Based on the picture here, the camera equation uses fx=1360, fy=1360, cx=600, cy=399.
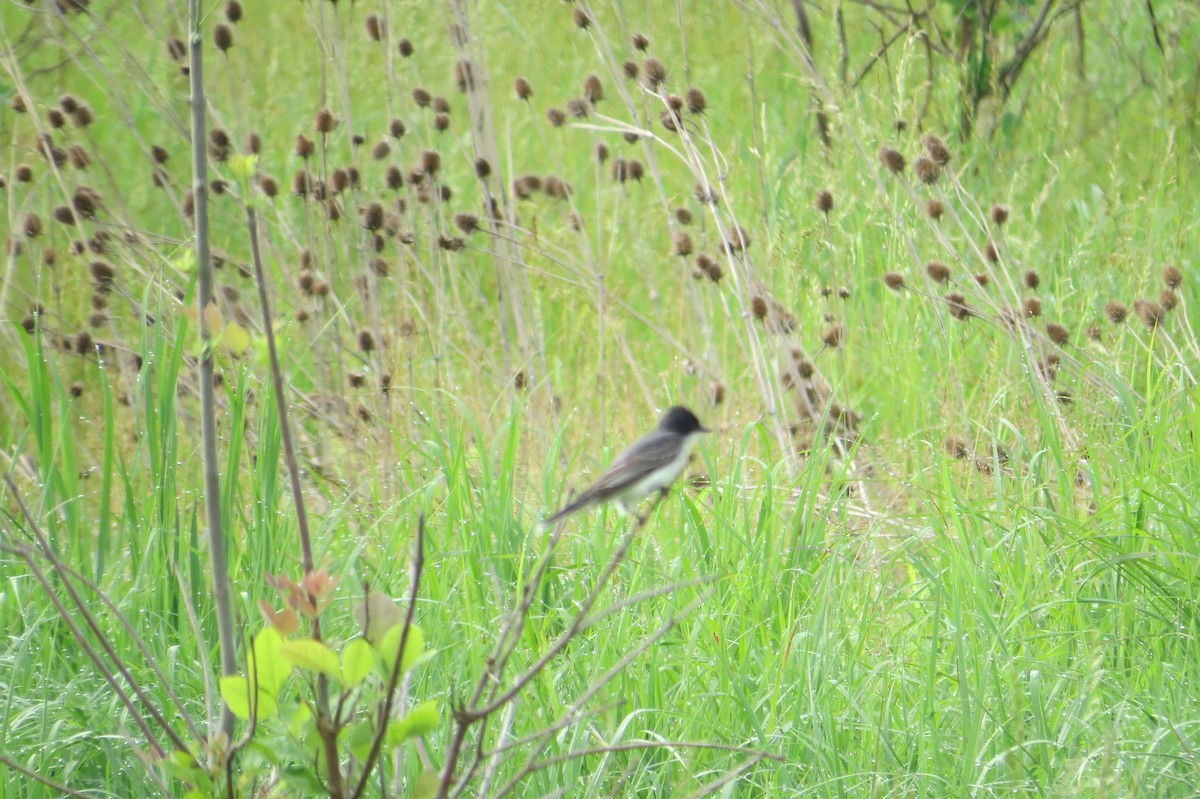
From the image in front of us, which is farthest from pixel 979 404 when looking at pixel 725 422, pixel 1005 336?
pixel 725 422

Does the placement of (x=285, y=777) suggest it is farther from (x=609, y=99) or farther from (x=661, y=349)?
(x=609, y=99)

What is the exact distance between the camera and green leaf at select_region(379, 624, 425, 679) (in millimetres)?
1416

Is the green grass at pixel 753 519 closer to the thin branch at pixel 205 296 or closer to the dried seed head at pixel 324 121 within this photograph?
the thin branch at pixel 205 296

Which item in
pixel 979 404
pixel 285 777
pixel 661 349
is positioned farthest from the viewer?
pixel 661 349

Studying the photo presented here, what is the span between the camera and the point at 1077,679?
99.6 inches

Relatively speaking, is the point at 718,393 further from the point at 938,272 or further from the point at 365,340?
the point at 365,340

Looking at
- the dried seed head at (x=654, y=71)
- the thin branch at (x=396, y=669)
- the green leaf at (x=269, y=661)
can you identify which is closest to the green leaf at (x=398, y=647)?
the thin branch at (x=396, y=669)

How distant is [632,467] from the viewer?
261cm

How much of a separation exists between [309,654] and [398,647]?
91mm

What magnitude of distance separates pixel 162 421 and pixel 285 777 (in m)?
1.65

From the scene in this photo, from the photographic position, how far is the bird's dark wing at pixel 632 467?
2590 mm

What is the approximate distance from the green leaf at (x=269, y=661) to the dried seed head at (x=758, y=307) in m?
2.52

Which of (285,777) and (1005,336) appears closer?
(285,777)

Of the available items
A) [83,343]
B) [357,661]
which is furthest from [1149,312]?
[83,343]
